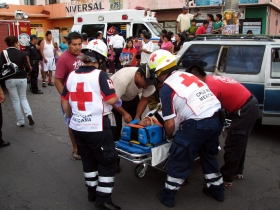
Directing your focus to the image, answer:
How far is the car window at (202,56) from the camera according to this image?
5.98 meters

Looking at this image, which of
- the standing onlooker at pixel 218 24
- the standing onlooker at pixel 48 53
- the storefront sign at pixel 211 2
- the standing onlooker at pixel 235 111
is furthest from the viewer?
the storefront sign at pixel 211 2

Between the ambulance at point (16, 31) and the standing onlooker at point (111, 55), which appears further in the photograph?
the standing onlooker at point (111, 55)

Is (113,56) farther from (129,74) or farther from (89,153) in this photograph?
(89,153)

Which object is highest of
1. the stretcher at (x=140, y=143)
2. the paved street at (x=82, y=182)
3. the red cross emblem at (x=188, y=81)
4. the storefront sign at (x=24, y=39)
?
the storefront sign at (x=24, y=39)

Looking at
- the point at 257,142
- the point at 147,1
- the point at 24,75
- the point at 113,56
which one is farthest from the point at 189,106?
the point at 147,1

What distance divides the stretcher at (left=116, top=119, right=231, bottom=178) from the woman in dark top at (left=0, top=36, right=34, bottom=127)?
10.9 feet

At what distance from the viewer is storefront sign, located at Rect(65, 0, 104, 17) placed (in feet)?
73.8

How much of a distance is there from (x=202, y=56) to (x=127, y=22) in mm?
8125

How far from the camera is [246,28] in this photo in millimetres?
16344

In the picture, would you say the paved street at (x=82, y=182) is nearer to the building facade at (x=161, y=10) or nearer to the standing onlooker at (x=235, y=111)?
the standing onlooker at (x=235, y=111)

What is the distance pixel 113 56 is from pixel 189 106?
1001cm

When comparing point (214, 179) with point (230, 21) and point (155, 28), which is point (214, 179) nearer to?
point (230, 21)

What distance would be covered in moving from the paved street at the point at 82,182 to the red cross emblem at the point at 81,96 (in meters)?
1.17

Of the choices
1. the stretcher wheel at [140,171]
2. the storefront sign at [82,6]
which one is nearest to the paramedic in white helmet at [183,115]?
the stretcher wheel at [140,171]
